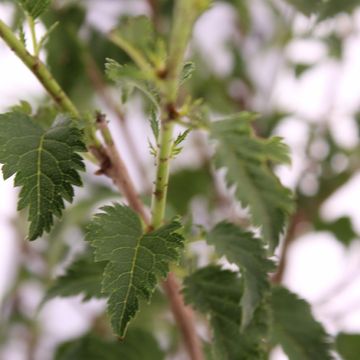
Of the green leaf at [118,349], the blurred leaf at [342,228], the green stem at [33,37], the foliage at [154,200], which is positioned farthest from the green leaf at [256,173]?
the blurred leaf at [342,228]

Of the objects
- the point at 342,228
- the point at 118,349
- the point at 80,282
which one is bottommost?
the point at 342,228

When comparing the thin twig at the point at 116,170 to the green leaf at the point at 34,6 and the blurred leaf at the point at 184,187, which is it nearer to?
the green leaf at the point at 34,6

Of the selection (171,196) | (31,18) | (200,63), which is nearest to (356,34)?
(200,63)

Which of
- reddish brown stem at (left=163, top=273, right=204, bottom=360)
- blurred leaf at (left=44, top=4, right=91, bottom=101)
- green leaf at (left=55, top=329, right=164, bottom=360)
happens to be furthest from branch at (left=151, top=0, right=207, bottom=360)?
blurred leaf at (left=44, top=4, right=91, bottom=101)

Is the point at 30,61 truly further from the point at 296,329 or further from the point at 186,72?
the point at 296,329

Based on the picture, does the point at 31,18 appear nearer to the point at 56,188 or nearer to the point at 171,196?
the point at 56,188

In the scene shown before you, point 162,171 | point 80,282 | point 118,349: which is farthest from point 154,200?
point 118,349
